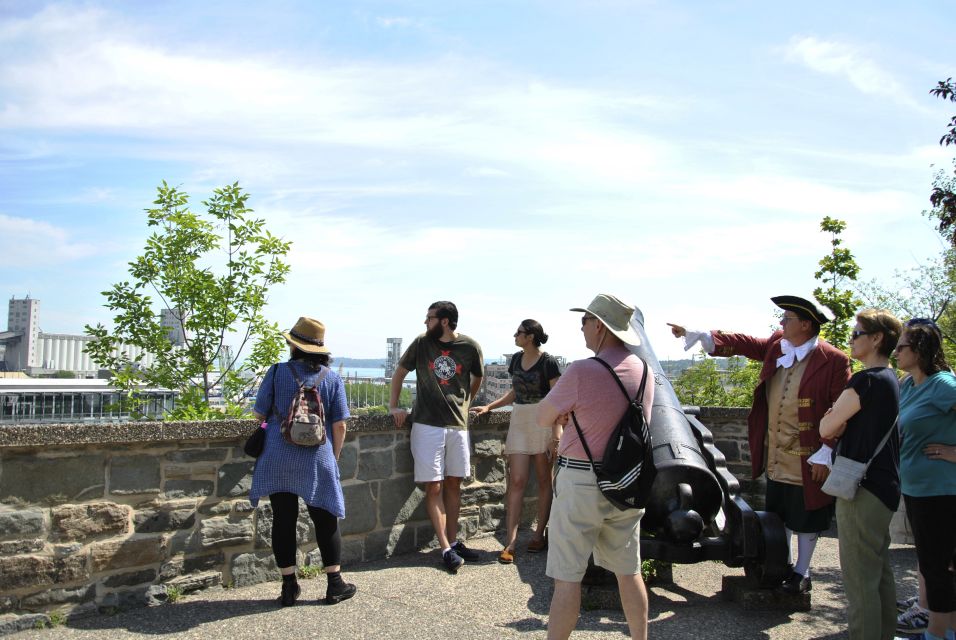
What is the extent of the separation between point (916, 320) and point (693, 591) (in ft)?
7.62

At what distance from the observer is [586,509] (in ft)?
12.2

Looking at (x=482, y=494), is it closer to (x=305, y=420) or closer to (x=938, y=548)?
(x=305, y=420)

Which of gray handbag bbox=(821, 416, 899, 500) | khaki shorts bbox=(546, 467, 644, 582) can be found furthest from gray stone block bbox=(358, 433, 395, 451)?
gray handbag bbox=(821, 416, 899, 500)

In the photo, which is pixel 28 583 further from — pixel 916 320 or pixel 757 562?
pixel 916 320

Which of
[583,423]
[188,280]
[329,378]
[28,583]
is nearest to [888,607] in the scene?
[583,423]

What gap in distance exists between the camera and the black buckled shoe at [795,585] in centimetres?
498

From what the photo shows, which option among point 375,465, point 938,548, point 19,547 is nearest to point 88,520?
point 19,547

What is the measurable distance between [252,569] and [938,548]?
412 centimetres

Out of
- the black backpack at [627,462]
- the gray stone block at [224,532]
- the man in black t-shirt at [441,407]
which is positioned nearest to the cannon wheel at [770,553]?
the black backpack at [627,462]

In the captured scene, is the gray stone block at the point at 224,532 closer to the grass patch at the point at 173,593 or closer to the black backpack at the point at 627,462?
the grass patch at the point at 173,593

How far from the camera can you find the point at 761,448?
214 inches

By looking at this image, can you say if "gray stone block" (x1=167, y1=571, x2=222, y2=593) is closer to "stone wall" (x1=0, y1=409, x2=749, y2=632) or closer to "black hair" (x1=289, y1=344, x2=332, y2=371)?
"stone wall" (x1=0, y1=409, x2=749, y2=632)

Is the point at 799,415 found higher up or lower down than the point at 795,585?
higher up

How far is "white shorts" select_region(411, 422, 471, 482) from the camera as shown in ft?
20.2
